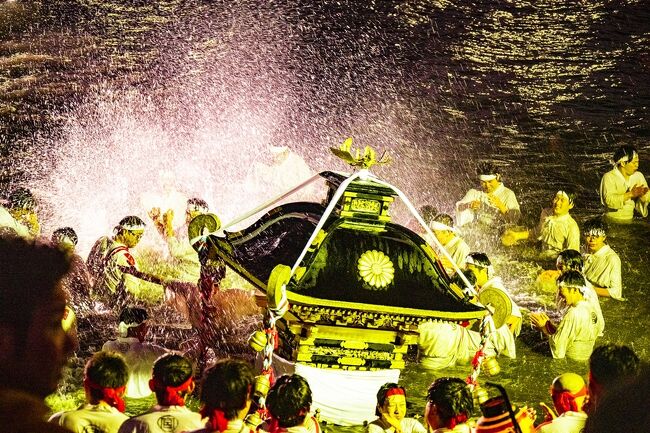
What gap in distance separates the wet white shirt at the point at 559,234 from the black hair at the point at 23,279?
7.41 metres

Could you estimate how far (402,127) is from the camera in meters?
11.0

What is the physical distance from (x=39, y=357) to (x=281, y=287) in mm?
2827

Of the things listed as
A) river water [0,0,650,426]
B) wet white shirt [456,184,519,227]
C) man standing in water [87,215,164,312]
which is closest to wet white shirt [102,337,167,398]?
man standing in water [87,215,164,312]

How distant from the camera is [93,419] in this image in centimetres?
405

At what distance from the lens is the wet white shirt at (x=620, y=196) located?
9211 millimetres

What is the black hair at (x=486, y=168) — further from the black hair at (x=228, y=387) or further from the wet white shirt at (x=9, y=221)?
the black hair at (x=228, y=387)

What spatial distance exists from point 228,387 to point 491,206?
5670 mm

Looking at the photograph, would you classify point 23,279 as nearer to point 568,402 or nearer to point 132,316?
point 568,402

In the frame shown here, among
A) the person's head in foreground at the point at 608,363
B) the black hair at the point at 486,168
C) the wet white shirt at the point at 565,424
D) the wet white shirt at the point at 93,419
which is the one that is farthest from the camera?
the black hair at the point at 486,168

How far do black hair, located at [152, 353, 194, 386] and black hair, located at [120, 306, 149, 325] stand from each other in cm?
143

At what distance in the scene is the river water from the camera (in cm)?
1013

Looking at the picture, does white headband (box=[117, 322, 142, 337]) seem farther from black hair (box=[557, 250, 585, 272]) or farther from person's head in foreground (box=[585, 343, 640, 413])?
black hair (box=[557, 250, 585, 272])

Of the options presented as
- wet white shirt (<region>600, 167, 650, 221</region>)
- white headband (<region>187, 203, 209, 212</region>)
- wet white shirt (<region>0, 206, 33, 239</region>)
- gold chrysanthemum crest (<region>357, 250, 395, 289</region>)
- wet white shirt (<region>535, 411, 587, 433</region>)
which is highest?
wet white shirt (<region>600, 167, 650, 221</region>)

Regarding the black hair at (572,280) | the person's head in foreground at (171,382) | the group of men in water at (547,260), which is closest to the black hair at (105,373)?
the person's head in foreground at (171,382)
